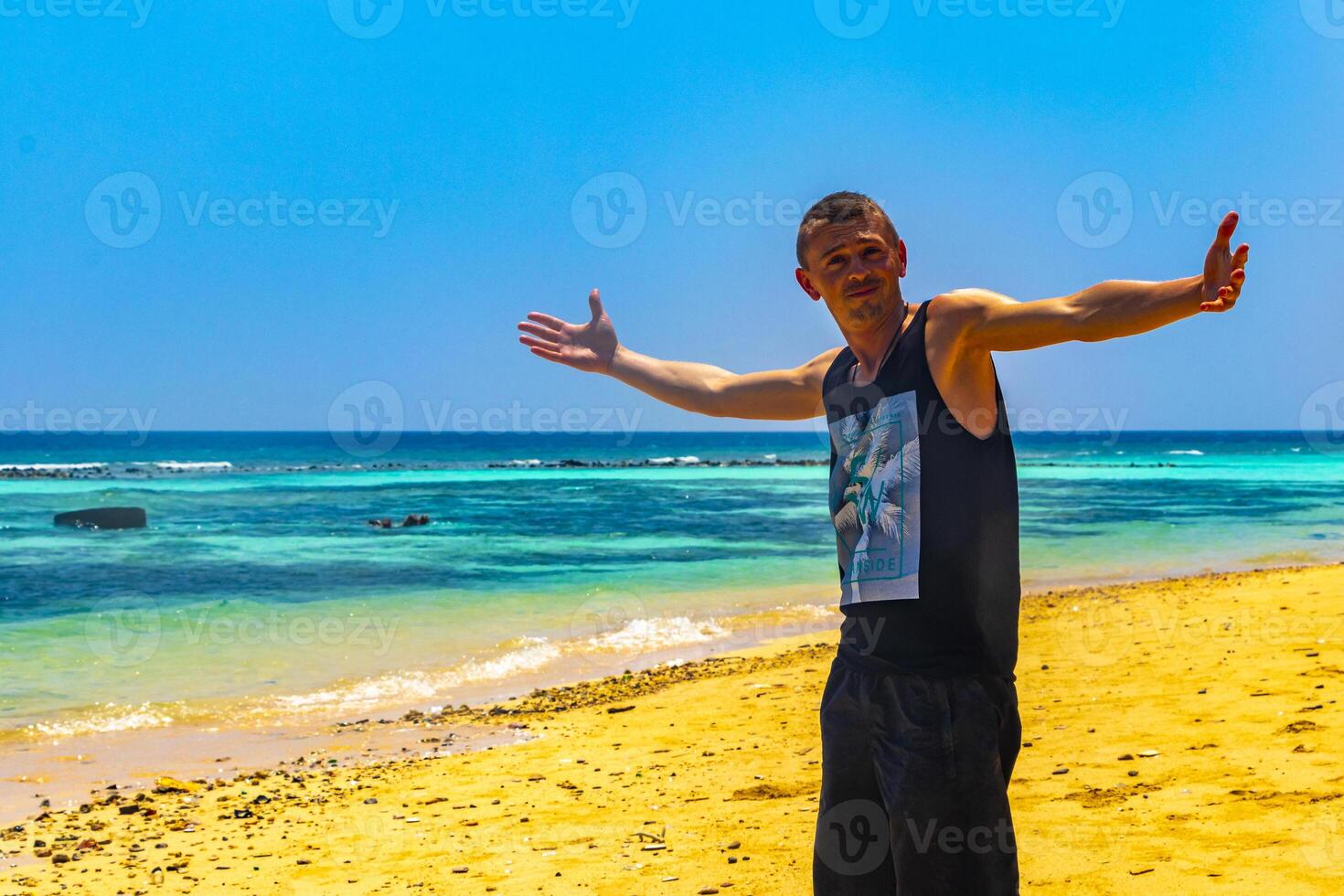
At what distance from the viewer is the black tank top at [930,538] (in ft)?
7.73

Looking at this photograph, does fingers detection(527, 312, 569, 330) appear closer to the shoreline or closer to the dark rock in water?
the shoreline

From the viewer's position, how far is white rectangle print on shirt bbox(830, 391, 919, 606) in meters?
2.40

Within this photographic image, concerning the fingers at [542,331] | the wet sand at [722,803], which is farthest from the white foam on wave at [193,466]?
the fingers at [542,331]

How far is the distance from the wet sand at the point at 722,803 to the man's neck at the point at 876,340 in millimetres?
2552

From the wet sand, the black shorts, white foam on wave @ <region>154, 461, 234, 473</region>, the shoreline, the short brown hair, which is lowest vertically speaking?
the shoreline

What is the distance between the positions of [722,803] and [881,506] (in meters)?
3.67

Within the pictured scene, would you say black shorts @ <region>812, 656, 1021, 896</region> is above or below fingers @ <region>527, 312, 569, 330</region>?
below

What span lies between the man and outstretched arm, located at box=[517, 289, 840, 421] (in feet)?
1.37

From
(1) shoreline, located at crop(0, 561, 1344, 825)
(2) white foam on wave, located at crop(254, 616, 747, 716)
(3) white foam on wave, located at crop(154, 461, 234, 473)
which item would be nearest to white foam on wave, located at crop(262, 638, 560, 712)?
(2) white foam on wave, located at crop(254, 616, 747, 716)

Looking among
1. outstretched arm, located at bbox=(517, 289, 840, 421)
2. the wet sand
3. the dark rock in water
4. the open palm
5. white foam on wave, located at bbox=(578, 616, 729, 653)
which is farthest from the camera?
the dark rock in water

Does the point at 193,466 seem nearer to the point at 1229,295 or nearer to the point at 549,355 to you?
the point at 549,355

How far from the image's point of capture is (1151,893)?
3891 mm

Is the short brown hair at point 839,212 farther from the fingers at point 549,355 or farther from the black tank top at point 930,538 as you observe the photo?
the fingers at point 549,355

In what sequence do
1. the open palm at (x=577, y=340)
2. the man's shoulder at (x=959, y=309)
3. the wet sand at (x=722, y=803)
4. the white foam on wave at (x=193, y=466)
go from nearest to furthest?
1. the man's shoulder at (x=959, y=309)
2. the open palm at (x=577, y=340)
3. the wet sand at (x=722, y=803)
4. the white foam on wave at (x=193, y=466)
